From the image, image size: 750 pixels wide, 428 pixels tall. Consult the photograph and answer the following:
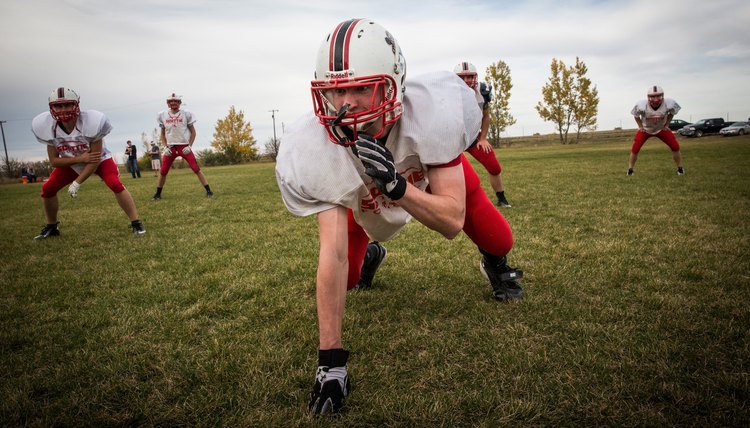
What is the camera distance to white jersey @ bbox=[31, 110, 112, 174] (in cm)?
604

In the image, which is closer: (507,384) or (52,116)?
(507,384)

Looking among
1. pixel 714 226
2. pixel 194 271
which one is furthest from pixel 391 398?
pixel 714 226

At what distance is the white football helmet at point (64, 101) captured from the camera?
574 cm

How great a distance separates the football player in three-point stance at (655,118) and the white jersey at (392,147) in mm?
9753

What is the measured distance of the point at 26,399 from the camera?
7.23ft

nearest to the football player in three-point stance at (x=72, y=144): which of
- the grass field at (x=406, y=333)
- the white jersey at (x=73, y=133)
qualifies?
the white jersey at (x=73, y=133)

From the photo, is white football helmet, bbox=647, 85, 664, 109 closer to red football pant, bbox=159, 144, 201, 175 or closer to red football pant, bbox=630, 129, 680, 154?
red football pant, bbox=630, 129, 680, 154

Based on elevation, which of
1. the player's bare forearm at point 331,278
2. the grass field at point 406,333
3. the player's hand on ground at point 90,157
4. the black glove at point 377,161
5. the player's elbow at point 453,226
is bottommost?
the grass field at point 406,333

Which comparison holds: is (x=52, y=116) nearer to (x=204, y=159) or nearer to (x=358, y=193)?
(x=358, y=193)

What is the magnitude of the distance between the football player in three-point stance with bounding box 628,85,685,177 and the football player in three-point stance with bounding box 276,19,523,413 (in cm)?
985

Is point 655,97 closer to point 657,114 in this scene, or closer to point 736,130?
point 657,114

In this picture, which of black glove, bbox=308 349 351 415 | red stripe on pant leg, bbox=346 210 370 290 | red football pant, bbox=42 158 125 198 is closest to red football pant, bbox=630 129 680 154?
red stripe on pant leg, bbox=346 210 370 290

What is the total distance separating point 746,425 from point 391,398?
1.52 metres

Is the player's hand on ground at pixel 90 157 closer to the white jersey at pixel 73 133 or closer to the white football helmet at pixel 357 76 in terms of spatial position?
the white jersey at pixel 73 133
